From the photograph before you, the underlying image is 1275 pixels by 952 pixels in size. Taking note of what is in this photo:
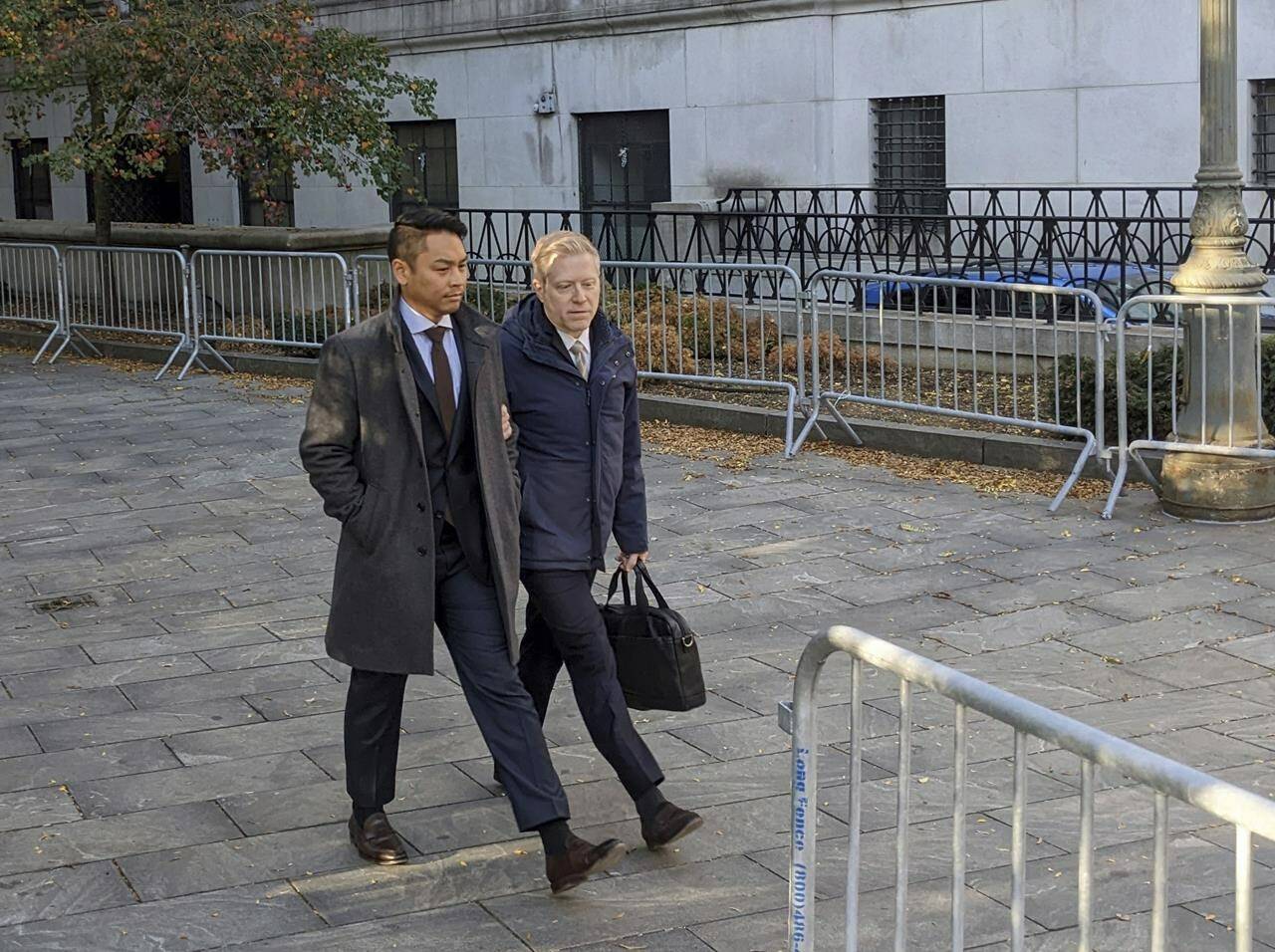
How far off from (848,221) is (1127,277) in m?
4.35

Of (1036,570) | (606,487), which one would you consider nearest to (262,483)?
(1036,570)

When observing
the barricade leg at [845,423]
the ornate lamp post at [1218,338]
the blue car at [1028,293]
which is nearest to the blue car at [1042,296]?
the blue car at [1028,293]

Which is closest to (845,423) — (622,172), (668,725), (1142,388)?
(1142,388)

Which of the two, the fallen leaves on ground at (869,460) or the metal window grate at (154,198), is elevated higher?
the metal window grate at (154,198)

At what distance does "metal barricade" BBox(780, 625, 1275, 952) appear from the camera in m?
2.83

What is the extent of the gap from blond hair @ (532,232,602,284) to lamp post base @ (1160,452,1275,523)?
5.07 m

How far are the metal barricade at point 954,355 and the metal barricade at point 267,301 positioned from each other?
16.8 ft

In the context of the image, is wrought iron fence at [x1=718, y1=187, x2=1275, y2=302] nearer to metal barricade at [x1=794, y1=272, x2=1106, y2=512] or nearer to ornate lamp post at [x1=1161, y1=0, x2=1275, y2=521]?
metal barricade at [x1=794, y1=272, x2=1106, y2=512]

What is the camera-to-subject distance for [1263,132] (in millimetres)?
17516

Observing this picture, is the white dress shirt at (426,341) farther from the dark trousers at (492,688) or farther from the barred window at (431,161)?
the barred window at (431,161)

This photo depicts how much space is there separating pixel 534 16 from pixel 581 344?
18.6 metres

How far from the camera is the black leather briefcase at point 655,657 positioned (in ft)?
17.9

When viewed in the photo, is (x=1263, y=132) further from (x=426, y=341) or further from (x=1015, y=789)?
(x=1015, y=789)

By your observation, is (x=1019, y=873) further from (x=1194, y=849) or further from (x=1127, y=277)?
(x=1127, y=277)
